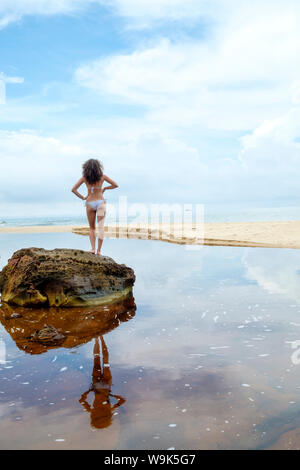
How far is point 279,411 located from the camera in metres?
3.20

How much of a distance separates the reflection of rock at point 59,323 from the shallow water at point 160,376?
0.03 metres

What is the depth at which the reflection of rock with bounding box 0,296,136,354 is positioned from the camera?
16.6 ft

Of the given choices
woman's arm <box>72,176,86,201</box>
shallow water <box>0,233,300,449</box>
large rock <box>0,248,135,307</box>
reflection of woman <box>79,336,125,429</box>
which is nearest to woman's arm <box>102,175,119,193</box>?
woman's arm <box>72,176,86,201</box>

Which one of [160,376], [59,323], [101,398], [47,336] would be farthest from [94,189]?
[101,398]

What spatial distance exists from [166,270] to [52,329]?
5.45m

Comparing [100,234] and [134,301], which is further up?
[100,234]

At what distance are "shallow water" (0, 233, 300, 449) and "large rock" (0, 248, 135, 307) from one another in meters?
0.42

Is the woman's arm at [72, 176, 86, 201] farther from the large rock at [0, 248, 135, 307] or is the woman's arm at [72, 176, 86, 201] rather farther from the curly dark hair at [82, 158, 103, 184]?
the large rock at [0, 248, 135, 307]

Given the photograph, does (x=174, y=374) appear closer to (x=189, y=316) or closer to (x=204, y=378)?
(x=204, y=378)

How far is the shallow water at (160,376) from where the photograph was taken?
2.91 metres

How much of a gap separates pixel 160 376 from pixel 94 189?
5.97m

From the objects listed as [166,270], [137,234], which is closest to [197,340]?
[166,270]

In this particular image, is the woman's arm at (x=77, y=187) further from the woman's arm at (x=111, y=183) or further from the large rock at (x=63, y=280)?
the large rock at (x=63, y=280)

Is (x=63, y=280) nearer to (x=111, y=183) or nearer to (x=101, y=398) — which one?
(x=111, y=183)
